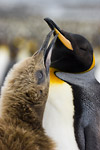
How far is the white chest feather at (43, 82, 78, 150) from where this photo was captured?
148cm

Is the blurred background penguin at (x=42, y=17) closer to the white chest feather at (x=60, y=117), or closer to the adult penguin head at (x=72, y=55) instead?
the adult penguin head at (x=72, y=55)

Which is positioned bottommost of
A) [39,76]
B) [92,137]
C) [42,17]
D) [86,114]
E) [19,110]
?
[92,137]

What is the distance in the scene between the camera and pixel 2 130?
1005mm

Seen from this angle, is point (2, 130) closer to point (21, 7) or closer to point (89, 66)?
point (89, 66)

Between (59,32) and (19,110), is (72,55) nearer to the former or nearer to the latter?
(59,32)

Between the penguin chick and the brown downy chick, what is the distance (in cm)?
45

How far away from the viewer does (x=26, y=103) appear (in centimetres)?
110

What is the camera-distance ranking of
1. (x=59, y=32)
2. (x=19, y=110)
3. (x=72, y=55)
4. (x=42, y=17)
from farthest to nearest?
(x=42, y=17) → (x=72, y=55) → (x=59, y=32) → (x=19, y=110)

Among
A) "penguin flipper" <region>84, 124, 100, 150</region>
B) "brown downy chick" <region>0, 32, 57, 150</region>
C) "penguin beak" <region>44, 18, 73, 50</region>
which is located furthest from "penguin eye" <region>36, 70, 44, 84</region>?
"penguin flipper" <region>84, 124, 100, 150</region>

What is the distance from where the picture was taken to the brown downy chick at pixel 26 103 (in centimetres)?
103

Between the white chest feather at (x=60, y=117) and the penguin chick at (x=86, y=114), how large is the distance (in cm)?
3

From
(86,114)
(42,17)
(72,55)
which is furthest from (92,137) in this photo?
(42,17)

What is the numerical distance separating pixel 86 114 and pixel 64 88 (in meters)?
0.18

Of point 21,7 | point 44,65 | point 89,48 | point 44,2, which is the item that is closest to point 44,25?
point 21,7
